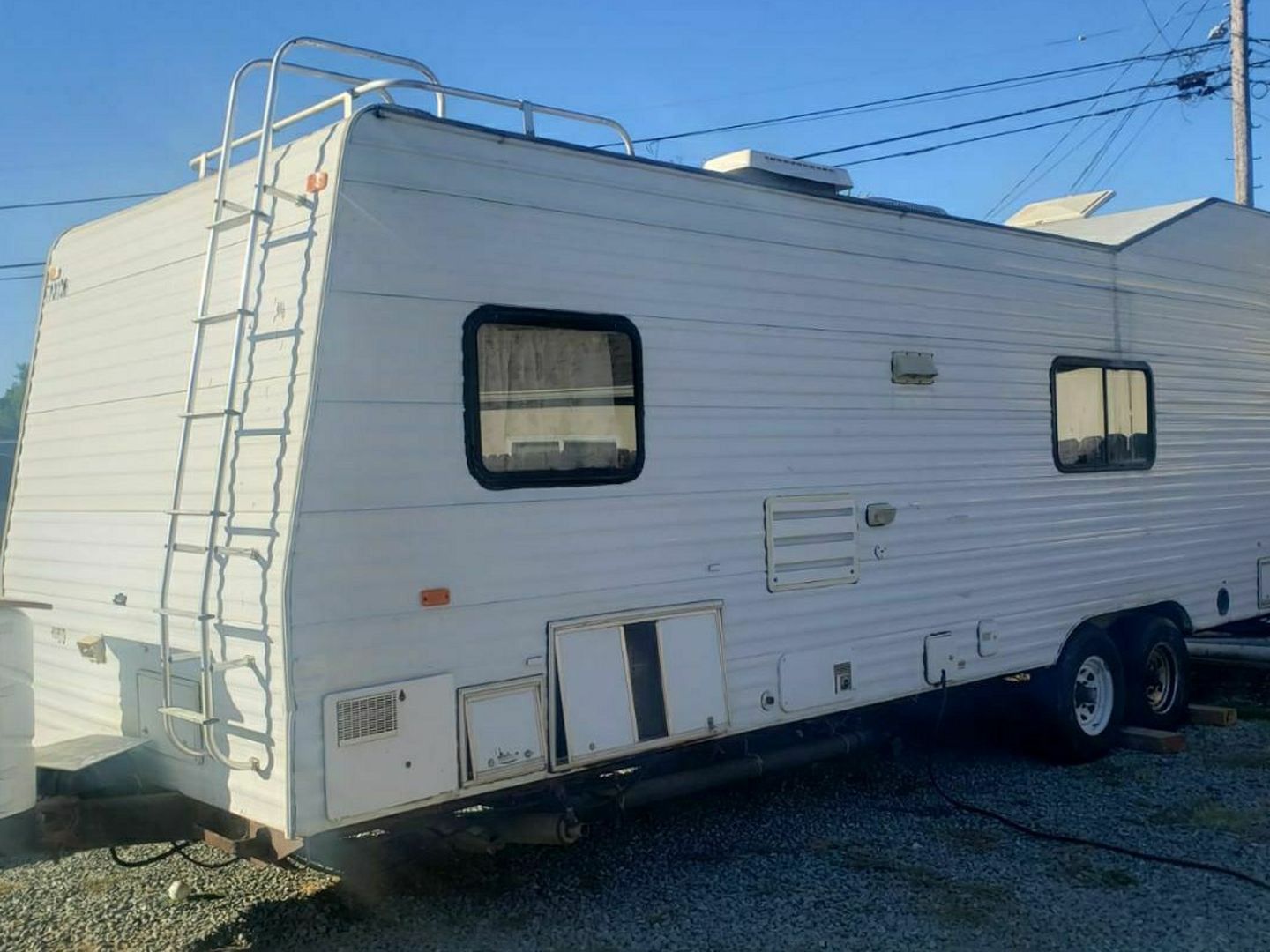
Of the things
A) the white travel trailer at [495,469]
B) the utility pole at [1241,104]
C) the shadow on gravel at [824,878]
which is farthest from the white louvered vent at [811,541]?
the utility pole at [1241,104]

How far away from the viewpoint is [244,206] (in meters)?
4.75

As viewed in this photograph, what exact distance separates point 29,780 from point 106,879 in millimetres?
1527

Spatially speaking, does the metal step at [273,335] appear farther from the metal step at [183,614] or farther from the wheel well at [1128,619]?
the wheel well at [1128,619]

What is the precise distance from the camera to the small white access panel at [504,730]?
4.58 m

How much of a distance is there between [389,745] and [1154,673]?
603 cm

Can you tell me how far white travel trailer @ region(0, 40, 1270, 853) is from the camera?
4340 mm

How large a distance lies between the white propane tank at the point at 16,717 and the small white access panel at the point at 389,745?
3.84 ft

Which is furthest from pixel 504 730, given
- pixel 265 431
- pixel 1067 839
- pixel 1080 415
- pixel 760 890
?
pixel 1080 415

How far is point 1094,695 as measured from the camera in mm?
7945

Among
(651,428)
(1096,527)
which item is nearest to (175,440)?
(651,428)

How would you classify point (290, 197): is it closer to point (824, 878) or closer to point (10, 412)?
point (824, 878)

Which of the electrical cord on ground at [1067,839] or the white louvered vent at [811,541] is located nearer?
the electrical cord on ground at [1067,839]

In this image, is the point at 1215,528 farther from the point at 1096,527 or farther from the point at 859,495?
the point at 859,495

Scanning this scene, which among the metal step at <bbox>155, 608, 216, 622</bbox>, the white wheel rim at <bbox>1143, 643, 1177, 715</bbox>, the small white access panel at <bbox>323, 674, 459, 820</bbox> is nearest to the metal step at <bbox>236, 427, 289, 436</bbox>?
the metal step at <bbox>155, 608, 216, 622</bbox>
